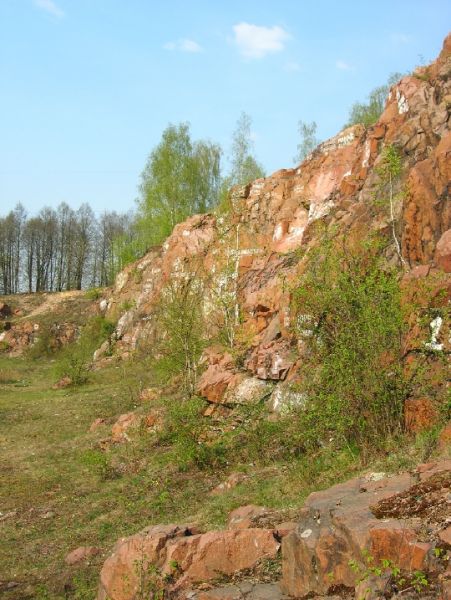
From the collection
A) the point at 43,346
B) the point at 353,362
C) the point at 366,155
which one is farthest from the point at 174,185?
the point at 353,362

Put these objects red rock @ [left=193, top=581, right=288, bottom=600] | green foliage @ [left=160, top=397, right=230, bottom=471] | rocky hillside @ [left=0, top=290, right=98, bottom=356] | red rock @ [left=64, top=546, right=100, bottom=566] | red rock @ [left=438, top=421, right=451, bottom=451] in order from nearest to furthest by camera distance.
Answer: red rock @ [left=193, top=581, right=288, bottom=600], red rock @ [left=438, top=421, right=451, bottom=451], red rock @ [left=64, top=546, right=100, bottom=566], green foliage @ [left=160, top=397, right=230, bottom=471], rocky hillside @ [left=0, top=290, right=98, bottom=356]

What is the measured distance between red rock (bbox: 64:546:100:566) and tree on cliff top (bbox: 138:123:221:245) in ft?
122

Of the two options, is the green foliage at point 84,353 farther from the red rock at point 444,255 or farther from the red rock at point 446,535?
the red rock at point 446,535

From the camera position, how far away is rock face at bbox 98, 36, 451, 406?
1598cm

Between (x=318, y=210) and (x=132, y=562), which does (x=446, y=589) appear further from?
(x=318, y=210)

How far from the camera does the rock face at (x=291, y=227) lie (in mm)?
15977

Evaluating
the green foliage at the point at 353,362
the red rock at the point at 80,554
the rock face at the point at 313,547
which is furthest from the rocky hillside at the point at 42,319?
the rock face at the point at 313,547

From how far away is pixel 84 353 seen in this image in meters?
33.1

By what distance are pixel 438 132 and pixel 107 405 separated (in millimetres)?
16042

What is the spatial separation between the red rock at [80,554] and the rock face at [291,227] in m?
4.73

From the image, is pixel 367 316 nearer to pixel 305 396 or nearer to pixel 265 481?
pixel 305 396

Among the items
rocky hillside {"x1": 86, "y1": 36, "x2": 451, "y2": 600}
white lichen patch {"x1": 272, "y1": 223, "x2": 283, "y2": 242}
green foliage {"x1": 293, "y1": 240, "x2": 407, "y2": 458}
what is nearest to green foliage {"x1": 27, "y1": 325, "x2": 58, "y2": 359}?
rocky hillside {"x1": 86, "y1": 36, "x2": 451, "y2": 600}

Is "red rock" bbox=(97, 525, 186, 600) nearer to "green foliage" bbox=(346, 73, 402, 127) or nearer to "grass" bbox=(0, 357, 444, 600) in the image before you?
"grass" bbox=(0, 357, 444, 600)

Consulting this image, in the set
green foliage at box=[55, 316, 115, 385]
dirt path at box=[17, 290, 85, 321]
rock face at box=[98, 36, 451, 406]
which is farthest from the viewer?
dirt path at box=[17, 290, 85, 321]
